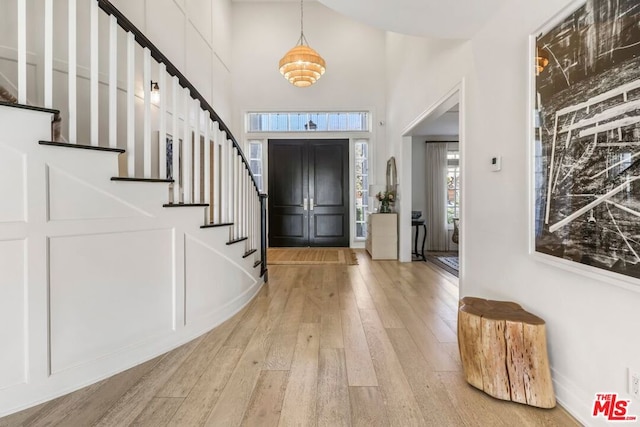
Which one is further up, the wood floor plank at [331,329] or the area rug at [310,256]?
the area rug at [310,256]

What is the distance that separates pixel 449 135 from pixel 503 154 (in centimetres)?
503

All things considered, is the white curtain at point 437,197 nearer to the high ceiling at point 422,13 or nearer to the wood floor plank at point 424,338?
the wood floor plank at point 424,338

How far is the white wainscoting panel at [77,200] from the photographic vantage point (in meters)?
1.66

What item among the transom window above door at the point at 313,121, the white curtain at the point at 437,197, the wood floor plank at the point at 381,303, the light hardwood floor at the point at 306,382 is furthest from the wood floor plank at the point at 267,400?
the transom window above door at the point at 313,121

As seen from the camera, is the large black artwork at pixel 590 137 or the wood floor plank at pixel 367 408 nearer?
the large black artwork at pixel 590 137

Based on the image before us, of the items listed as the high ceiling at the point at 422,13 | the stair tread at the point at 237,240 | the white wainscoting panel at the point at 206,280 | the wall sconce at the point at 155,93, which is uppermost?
the wall sconce at the point at 155,93

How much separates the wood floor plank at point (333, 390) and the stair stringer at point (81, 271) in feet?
3.56

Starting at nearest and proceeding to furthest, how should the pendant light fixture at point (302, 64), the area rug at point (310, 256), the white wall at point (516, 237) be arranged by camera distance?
1. the white wall at point (516, 237)
2. the pendant light fixture at point (302, 64)
3. the area rug at point (310, 256)

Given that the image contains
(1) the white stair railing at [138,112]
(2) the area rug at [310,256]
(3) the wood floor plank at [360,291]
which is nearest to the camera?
(1) the white stair railing at [138,112]

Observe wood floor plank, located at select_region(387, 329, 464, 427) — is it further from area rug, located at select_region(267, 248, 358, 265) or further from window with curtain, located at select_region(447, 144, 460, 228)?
window with curtain, located at select_region(447, 144, 460, 228)

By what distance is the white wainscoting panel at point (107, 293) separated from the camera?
170 cm

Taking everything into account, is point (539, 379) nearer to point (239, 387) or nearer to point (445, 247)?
point (239, 387)

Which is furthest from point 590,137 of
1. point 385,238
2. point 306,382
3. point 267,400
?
point 385,238

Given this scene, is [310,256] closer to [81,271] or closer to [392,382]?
[392,382]
